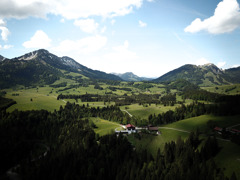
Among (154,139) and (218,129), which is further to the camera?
(154,139)

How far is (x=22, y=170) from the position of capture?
8819cm

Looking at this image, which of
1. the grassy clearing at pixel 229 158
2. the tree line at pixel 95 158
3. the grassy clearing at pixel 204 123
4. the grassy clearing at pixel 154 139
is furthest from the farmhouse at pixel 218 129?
the grassy clearing at pixel 154 139

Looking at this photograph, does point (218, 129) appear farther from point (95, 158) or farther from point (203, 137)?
point (95, 158)

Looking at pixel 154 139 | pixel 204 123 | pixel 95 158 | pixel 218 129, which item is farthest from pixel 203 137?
pixel 95 158

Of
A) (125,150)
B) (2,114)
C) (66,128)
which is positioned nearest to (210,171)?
(125,150)

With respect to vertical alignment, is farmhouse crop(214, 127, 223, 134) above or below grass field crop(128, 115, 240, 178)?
above

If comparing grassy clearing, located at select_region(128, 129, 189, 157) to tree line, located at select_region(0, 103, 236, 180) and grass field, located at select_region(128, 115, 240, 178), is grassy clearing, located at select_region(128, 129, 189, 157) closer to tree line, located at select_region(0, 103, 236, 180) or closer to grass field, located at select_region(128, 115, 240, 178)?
grass field, located at select_region(128, 115, 240, 178)

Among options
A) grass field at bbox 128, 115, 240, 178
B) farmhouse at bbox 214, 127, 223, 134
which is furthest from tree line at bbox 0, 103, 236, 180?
farmhouse at bbox 214, 127, 223, 134

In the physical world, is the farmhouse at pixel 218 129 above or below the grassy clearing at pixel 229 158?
above

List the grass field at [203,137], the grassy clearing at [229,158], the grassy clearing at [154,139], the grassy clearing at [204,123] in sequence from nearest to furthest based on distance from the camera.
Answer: the grassy clearing at [229,158], the grass field at [203,137], the grassy clearing at [154,139], the grassy clearing at [204,123]

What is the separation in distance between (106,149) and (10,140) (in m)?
74.7

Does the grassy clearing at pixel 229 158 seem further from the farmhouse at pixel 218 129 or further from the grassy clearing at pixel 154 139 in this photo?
the grassy clearing at pixel 154 139

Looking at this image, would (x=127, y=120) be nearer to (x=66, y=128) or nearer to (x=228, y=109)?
(x=66, y=128)

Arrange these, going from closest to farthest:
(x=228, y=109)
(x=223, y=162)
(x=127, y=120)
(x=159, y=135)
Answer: (x=223, y=162)
(x=159, y=135)
(x=228, y=109)
(x=127, y=120)
